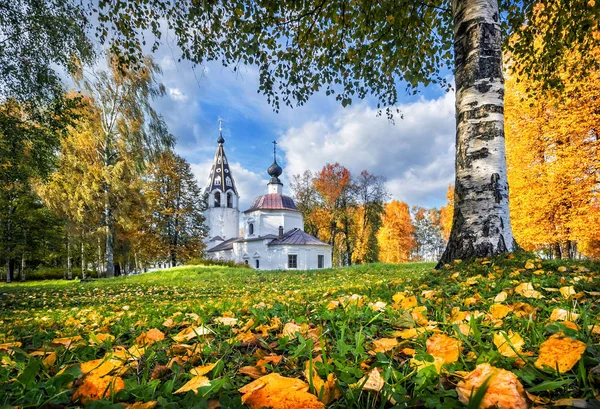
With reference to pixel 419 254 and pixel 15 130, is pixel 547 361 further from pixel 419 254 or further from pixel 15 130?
pixel 419 254

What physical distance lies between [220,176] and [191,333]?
1601 inches

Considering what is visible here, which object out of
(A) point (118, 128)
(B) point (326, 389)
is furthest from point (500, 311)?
(A) point (118, 128)

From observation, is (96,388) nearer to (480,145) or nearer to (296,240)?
(480,145)

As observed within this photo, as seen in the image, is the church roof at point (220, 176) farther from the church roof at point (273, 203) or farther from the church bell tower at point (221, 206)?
the church roof at point (273, 203)

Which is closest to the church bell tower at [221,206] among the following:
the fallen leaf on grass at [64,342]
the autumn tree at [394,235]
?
the autumn tree at [394,235]

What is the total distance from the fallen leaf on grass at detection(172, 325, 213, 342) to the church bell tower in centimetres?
3878

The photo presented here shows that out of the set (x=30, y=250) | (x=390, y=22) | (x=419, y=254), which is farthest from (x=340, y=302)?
(x=419, y=254)

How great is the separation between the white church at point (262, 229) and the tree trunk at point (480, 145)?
2550 cm

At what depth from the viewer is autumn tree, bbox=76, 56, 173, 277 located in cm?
1606

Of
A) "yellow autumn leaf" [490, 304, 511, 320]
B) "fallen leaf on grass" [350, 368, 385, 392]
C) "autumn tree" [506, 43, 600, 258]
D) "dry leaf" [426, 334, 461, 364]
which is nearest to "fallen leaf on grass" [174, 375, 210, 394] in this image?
"fallen leaf on grass" [350, 368, 385, 392]

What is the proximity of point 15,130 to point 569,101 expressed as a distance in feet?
47.7

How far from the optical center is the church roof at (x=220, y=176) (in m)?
40.2

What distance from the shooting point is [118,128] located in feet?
53.7

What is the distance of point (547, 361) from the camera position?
838 mm
